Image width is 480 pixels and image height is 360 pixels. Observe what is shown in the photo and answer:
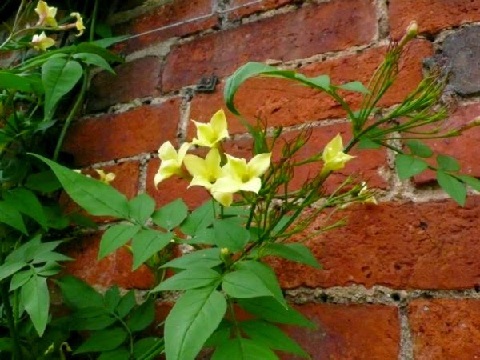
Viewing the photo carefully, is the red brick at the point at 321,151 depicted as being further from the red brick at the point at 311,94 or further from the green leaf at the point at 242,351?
the green leaf at the point at 242,351

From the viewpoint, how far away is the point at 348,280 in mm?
719

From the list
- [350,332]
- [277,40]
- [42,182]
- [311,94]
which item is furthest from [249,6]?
[350,332]

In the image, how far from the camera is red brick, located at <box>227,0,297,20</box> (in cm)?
93

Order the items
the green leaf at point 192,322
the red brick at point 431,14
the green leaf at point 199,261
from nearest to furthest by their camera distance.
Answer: the green leaf at point 192,322 < the green leaf at point 199,261 < the red brick at point 431,14

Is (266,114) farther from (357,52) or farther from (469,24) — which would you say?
(469,24)

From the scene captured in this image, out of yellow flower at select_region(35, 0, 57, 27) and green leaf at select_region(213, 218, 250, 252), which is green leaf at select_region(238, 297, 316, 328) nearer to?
green leaf at select_region(213, 218, 250, 252)

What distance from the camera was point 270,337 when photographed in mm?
590

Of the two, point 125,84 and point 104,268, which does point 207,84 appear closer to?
point 125,84

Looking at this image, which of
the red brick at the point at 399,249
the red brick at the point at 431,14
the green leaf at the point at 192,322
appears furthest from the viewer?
the red brick at the point at 431,14

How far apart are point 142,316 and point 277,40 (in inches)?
17.6

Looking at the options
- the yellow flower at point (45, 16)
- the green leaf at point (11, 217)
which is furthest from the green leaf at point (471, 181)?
the yellow flower at point (45, 16)

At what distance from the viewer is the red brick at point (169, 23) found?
3.27 feet

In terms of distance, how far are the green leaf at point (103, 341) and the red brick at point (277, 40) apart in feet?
1.33

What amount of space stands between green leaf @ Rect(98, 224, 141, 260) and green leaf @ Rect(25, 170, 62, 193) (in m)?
0.32
